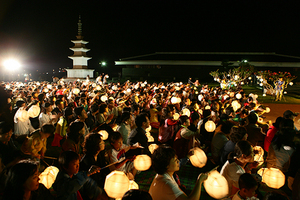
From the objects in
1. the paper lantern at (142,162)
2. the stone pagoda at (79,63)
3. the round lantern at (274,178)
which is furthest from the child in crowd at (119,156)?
the stone pagoda at (79,63)

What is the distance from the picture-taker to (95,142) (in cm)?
266

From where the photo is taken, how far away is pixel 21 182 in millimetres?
1826

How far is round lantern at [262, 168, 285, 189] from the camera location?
103 inches

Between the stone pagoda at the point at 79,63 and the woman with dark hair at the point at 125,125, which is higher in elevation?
the stone pagoda at the point at 79,63

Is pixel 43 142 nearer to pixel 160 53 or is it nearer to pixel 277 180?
pixel 277 180

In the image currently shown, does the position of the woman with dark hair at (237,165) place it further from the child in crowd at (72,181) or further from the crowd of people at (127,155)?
the child in crowd at (72,181)

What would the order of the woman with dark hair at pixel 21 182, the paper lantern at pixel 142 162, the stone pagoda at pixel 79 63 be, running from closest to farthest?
the woman with dark hair at pixel 21 182
the paper lantern at pixel 142 162
the stone pagoda at pixel 79 63

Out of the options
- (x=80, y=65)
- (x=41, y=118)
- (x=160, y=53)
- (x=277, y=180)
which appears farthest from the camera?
(x=160, y=53)

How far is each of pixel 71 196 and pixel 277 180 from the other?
8.39ft

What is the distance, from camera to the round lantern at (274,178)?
261 centimetres

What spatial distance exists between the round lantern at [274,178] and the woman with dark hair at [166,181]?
135cm

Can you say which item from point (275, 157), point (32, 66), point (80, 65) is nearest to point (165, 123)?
point (275, 157)

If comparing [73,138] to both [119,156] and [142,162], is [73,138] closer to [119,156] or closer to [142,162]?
[119,156]

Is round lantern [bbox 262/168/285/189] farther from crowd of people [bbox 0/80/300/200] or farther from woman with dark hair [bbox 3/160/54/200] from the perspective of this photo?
woman with dark hair [bbox 3/160/54/200]
